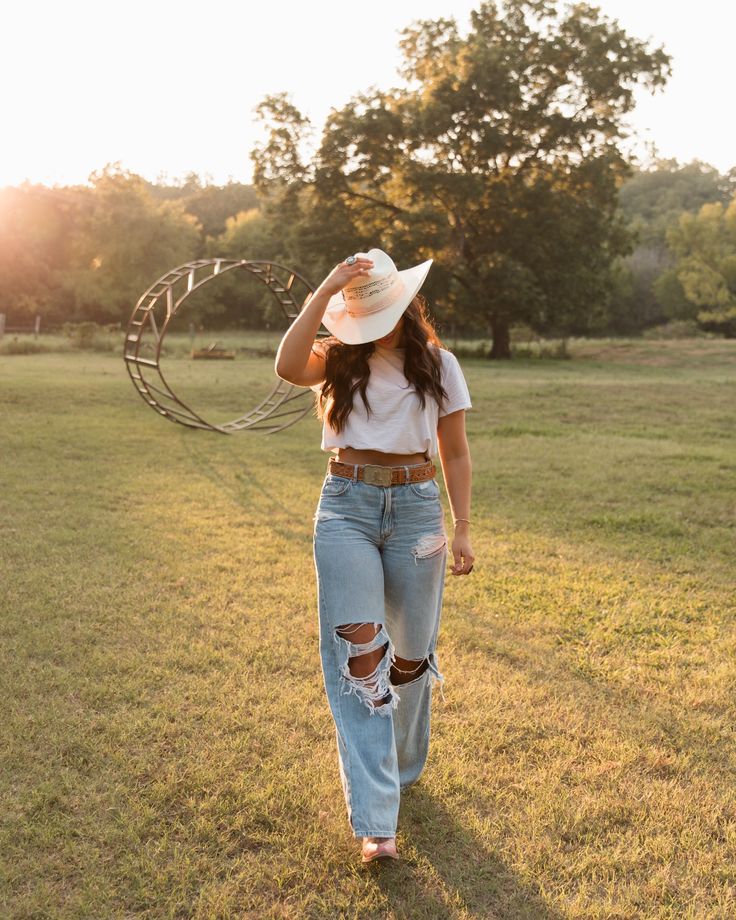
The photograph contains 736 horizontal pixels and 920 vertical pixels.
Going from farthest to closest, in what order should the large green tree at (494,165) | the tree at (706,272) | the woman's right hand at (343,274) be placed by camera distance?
the tree at (706,272) < the large green tree at (494,165) < the woman's right hand at (343,274)

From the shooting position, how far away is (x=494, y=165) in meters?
30.5

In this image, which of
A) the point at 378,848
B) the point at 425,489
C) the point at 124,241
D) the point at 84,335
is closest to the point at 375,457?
the point at 425,489

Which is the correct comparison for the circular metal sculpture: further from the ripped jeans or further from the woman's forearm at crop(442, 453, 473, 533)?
the ripped jeans

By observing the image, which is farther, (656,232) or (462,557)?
(656,232)

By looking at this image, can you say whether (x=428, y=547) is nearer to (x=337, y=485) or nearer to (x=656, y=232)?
(x=337, y=485)

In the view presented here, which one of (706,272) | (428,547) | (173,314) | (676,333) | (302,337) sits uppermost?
(706,272)

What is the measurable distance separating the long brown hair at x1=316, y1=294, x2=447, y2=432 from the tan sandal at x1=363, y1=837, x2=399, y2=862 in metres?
1.30

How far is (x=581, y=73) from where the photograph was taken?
2892 cm

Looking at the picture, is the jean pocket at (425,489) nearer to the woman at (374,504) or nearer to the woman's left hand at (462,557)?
the woman at (374,504)

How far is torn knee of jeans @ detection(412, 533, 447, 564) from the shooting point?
2755mm

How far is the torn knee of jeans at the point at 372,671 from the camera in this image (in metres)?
2.68

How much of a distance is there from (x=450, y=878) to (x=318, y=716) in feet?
3.87

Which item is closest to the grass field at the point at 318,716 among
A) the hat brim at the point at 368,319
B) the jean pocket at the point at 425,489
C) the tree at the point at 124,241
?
the jean pocket at the point at 425,489

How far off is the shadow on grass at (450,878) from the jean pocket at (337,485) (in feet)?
3.92
